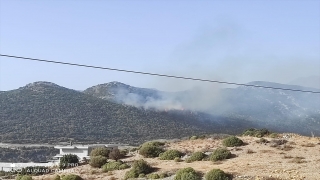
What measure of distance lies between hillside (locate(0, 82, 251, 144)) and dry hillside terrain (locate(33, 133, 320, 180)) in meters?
49.1

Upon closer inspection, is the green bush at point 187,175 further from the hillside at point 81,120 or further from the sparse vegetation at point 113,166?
the hillside at point 81,120

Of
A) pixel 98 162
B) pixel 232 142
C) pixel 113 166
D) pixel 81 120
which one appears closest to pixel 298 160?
pixel 232 142

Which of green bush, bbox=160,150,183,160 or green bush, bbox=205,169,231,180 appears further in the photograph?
green bush, bbox=160,150,183,160

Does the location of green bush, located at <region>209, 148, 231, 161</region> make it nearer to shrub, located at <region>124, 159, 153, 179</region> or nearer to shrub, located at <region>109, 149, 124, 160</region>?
shrub, located at <region>124, 159, 153, 179</region>

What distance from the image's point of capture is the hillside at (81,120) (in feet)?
314

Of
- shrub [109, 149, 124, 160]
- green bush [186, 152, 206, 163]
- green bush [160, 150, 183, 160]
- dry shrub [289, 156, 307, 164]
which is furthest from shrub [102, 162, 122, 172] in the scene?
dry shrub [289, 156, 307, 164]

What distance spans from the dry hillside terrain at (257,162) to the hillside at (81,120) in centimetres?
4910

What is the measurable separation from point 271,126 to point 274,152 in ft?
275

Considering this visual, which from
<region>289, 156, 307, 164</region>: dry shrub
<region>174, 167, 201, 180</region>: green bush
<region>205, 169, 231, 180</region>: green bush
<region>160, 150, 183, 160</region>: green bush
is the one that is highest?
<region>289, 156, 307, 164</region>: dry shrub

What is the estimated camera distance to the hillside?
A: 95750 mm

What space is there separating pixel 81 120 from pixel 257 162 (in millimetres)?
75766

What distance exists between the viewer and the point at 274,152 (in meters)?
40.8

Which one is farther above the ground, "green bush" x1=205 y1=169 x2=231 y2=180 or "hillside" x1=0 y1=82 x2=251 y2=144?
"green bush" x1=205 y1=169 x2=231 y2=180

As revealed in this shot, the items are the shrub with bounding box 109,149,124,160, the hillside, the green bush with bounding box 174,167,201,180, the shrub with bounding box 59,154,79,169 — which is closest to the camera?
the green bush with bounding box 174,167,201,180
